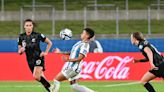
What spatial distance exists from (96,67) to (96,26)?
13.5 meters

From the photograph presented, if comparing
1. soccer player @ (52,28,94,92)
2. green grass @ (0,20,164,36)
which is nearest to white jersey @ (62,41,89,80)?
soccer player @ (52,28,94,92)

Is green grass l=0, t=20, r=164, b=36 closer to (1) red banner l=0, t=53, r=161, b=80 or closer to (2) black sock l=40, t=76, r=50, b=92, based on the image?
(1) red banner l=0, t=53, r=161, b=80

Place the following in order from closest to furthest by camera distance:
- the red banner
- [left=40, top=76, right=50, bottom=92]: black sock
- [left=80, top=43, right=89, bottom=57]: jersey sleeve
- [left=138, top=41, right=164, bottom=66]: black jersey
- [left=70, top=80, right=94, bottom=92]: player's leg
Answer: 1. [left=80, top=43, right=89, bottom=57]: jersey sleeve
2. [left=70, top=80, right=94, bottom=92]: player's leg
3. [left=138, top=41, right=164, bottom=66]: black jersey
4. [left=40, top=76, right=50, bottom=92]: black sock
5. the red banner

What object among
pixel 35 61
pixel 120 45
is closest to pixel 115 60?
pixel 120 45

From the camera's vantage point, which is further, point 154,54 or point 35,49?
point 35,49

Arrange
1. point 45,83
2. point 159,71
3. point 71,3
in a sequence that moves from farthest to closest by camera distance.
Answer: point 71,3, point 45,83, point 159,71

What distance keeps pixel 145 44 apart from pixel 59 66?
921cm

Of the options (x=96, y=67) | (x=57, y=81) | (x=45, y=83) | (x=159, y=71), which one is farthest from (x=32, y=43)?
(x=96, y=67)

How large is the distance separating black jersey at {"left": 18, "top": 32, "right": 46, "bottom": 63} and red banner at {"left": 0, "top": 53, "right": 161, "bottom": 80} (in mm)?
7233

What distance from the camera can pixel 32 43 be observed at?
15.2 m

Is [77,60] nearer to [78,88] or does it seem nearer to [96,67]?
[78,88]

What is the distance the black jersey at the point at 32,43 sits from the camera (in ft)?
49.8

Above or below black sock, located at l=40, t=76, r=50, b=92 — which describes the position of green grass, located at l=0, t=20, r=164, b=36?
above

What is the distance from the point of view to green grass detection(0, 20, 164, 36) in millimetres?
34938
